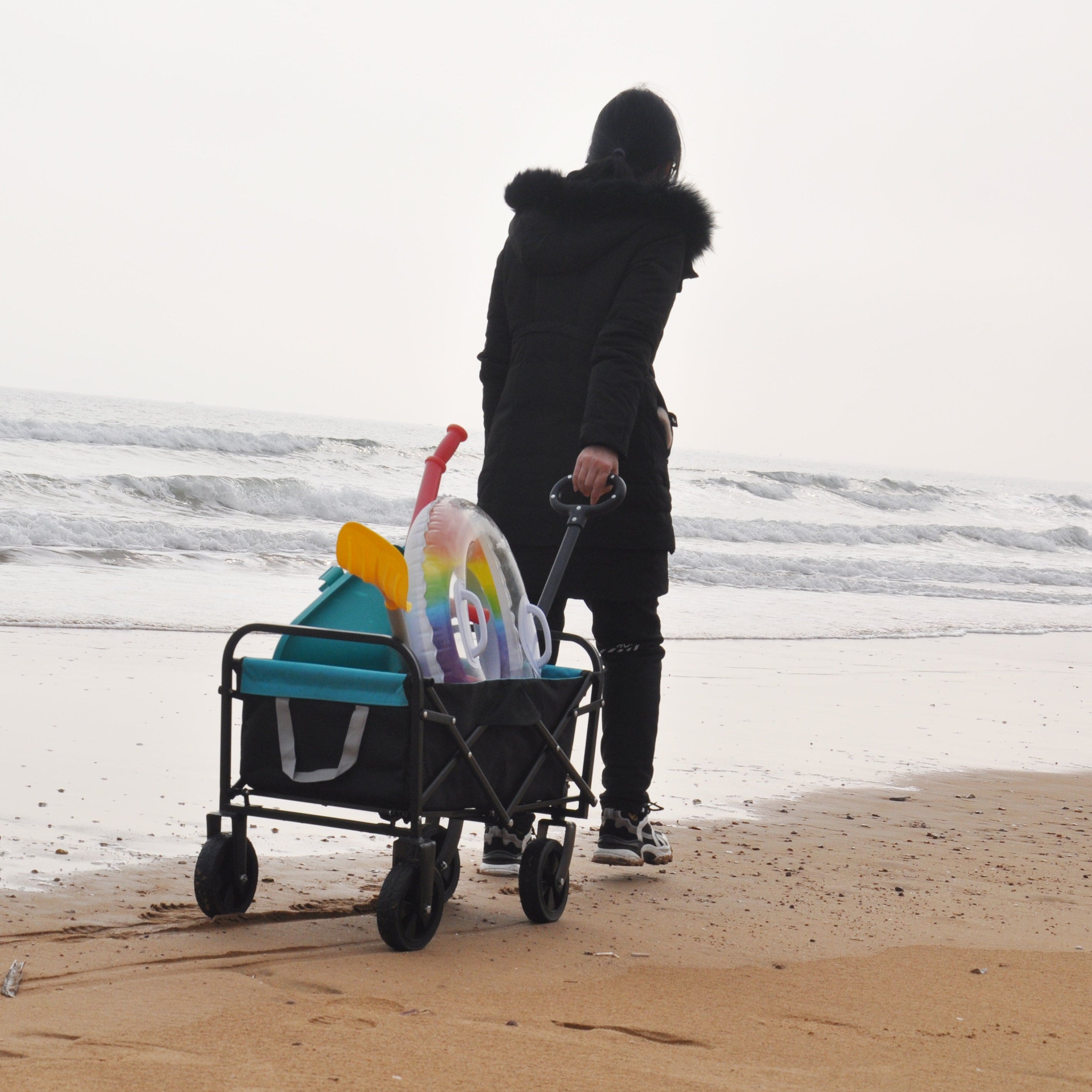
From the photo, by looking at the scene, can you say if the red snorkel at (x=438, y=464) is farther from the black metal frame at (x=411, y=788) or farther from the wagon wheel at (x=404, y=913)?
the wagon wheel at (x=404, y=913)

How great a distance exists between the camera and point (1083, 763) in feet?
16.7

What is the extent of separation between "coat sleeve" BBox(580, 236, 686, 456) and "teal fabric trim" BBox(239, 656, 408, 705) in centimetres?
80

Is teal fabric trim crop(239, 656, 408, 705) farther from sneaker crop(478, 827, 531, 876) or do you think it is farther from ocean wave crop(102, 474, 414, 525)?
ocean wave crop(102, 474, 414, 525)

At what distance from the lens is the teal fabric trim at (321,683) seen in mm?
2205

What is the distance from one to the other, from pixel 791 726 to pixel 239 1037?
4017mm

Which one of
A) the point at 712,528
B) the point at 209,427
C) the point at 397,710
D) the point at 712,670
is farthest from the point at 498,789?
the point at 209,427

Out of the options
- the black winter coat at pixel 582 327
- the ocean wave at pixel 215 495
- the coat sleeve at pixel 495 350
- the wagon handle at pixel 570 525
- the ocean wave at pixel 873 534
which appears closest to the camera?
the wagon handle at pixel 570 525

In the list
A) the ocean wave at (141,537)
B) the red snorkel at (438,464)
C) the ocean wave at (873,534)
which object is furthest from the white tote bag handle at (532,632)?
the ocean wave at (873,534)

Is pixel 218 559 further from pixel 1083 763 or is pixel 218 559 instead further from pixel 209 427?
pixel 209 427

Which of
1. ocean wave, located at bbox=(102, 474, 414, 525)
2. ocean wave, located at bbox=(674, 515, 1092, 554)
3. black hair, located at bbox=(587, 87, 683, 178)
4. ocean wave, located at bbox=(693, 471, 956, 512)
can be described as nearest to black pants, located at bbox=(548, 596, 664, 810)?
black hair, located at bbox=(587, 87, 683, 178)

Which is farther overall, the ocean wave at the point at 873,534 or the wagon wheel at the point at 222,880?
the ocean wave at the point at 873,534

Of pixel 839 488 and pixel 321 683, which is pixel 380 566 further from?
pixel 839 488

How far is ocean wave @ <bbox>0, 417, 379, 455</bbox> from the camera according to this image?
2323 cm

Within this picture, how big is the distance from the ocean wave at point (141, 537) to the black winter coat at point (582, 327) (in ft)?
31.2
